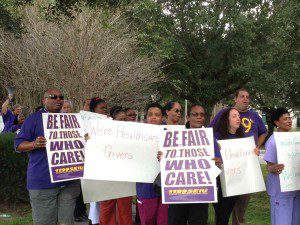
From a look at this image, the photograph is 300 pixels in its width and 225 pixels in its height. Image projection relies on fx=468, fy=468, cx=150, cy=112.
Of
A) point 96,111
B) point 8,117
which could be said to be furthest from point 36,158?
point 8,117

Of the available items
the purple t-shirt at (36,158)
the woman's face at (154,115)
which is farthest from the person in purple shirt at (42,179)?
the woman's face at (154,115)

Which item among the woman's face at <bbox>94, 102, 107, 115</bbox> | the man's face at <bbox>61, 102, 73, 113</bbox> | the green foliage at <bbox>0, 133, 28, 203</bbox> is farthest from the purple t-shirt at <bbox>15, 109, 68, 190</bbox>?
the green foliage at <bbox>0, 133, 28, 203</bbox>

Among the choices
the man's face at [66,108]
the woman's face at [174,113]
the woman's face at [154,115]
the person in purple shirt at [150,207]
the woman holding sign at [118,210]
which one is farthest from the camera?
the man's face at [66,108]

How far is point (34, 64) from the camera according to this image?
18188mm

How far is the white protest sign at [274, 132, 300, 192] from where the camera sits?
5086 mm

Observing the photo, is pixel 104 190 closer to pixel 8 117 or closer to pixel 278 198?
pixel 278 198

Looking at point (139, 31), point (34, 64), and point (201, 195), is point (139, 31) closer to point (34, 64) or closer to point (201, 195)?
point (34, 64)

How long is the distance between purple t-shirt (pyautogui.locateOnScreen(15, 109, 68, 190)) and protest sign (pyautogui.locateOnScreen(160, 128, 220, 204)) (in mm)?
1298

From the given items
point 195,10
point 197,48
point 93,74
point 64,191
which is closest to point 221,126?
point 64,191

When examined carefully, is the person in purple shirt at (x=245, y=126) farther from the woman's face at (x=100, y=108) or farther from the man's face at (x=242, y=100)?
the woman's face at (x=100, y=108)

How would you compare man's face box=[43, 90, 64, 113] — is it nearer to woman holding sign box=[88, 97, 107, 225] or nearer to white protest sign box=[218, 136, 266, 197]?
woman holding sign box=[88, 97, 107, 225]

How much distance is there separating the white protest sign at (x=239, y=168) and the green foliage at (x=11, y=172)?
4.25m

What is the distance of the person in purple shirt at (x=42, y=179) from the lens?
5.24 meters

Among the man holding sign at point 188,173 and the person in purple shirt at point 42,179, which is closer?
the man holding sign at point 188,173
